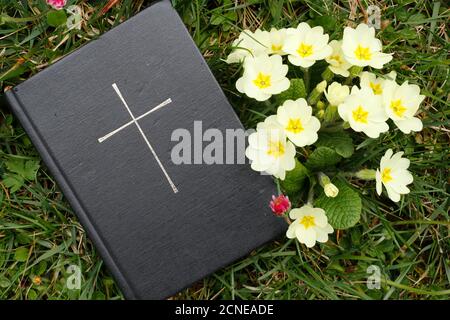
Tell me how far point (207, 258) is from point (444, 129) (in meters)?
0.88

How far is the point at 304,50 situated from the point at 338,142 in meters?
0.29

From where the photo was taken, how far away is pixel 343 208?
5.92 ft

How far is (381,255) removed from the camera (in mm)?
1947

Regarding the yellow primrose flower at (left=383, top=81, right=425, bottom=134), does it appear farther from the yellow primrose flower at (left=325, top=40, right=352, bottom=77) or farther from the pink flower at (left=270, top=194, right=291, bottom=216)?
the pink flower at (left=270, top=194, right=291, bottom=216)

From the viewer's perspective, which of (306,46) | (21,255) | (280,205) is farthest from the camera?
(21,255)

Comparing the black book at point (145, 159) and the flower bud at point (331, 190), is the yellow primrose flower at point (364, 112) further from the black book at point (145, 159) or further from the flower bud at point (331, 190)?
the black book at point (145, 159)

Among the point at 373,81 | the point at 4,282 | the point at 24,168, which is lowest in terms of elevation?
the point at 4,282

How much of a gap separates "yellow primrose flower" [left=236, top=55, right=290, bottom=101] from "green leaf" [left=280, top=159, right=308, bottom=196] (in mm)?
224

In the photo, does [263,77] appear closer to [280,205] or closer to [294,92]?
[294,92]

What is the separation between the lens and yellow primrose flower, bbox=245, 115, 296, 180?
1.73 metres

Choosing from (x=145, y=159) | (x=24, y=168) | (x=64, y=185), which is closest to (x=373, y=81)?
(x=145, y=159)

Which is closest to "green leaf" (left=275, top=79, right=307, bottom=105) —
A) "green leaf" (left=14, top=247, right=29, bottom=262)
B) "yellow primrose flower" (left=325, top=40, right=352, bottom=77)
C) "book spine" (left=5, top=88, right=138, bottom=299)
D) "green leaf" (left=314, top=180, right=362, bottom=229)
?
"yellow primrose flower" (left=325, top=40, right=352, bottom=77)

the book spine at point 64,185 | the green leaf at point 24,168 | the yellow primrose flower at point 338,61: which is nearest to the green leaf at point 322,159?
the yellow primrose flower at point 338,61

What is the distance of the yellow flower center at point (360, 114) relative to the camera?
1.73 m
